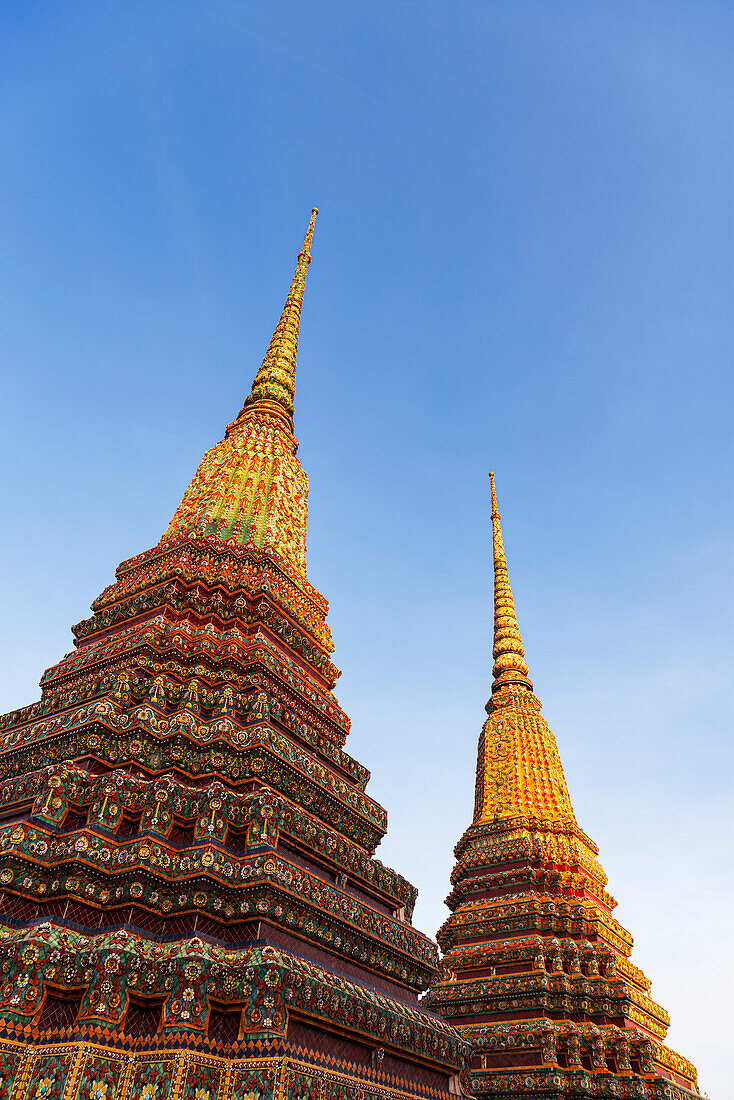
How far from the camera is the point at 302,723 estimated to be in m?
12.3

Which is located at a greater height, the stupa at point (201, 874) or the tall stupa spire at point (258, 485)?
the tall stupa spire at point (258, 485)

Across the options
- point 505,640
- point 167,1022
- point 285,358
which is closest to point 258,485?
point 285,358

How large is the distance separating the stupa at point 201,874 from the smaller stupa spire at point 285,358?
668cm

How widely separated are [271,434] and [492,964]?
15271mm

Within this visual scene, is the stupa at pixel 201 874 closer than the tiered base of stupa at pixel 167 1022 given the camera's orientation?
No

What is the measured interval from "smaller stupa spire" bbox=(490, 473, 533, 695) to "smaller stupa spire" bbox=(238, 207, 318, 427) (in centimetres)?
1590

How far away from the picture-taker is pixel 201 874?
883 centimetres

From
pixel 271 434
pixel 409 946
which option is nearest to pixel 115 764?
pixel 409 946

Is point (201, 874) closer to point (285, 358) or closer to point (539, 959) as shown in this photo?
point (539, 959)

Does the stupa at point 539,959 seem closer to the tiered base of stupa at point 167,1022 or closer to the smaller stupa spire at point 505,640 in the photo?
the smaller stupa spire at point 505,640

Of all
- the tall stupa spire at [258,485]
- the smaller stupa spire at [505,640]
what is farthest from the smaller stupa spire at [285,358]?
the smaller stupa spire at [505,640]

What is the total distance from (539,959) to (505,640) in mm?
15178

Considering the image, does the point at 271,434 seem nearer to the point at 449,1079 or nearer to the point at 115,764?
the point at 115,764

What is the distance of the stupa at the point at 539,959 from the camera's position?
17.2 m
